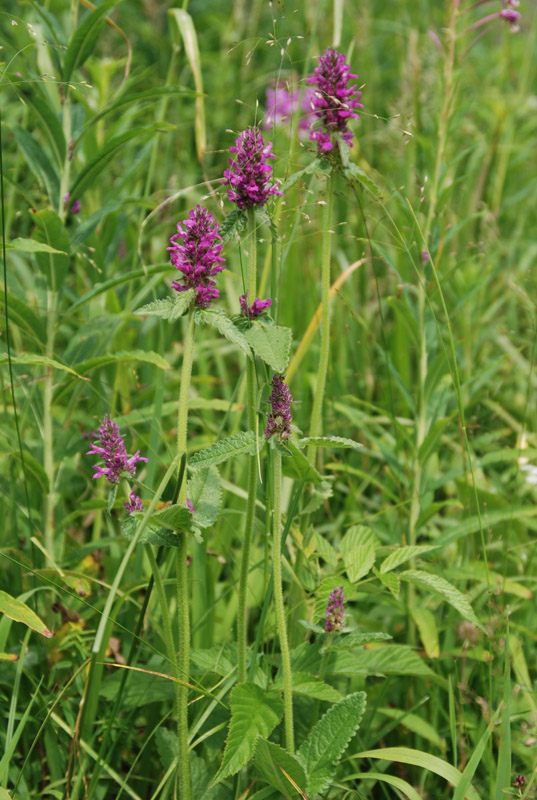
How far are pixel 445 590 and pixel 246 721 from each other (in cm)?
41

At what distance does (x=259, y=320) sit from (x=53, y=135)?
2.77 feet

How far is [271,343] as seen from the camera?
115 cm

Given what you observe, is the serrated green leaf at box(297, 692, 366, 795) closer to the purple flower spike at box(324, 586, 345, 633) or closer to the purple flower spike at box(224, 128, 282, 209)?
the purple flower spike at box(324, 586, 345, 633)

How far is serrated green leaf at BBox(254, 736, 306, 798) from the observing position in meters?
1.17

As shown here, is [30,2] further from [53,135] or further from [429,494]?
[429,494]

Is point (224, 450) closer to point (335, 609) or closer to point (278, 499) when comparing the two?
point (278, 499)

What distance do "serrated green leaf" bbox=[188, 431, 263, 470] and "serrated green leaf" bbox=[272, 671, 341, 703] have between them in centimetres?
42

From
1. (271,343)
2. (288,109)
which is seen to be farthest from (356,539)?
(288,109)

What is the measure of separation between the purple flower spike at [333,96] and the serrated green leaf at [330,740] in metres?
0.96

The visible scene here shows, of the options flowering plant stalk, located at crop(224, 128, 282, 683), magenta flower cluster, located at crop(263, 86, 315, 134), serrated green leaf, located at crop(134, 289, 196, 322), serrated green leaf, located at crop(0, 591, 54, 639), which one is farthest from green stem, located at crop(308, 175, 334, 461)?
serrated green leaf, located at crop(0, 591, 54, 639)

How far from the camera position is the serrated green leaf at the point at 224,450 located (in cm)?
117

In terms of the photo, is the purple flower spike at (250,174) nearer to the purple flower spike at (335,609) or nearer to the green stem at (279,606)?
the green stem at (279,606)

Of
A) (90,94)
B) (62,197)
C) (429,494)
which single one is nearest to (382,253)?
(429,494)

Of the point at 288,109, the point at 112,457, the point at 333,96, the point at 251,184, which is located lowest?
the point at 112,457
